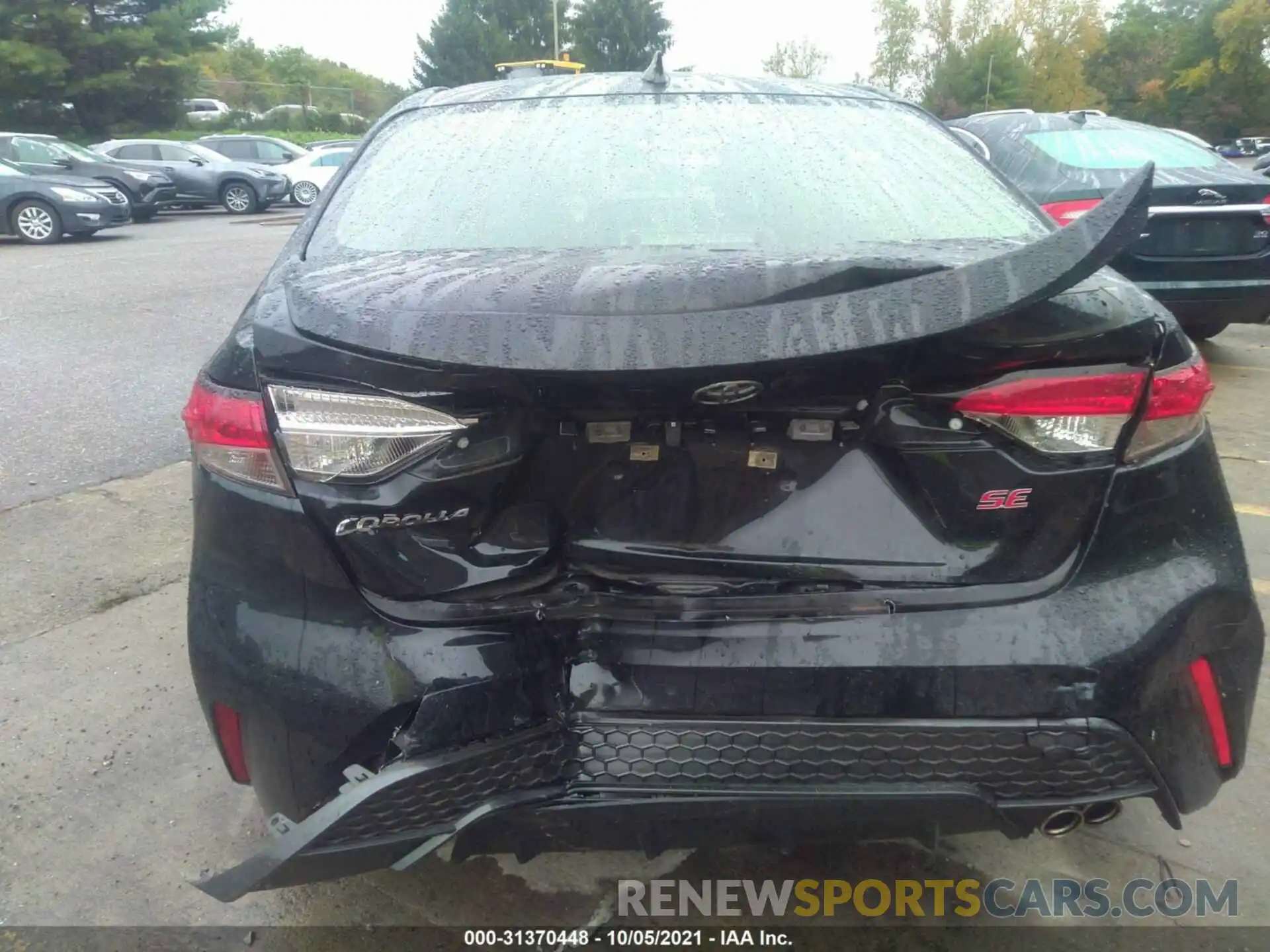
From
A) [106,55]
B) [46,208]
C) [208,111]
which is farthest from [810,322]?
[208,111]

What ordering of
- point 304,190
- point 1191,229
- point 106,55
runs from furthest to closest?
point 106,55
point 304,190
point 1191,229

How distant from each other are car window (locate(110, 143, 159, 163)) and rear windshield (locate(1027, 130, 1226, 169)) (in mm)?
18042

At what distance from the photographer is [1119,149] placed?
22.1 feet

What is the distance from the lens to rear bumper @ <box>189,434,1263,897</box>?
1604 mm

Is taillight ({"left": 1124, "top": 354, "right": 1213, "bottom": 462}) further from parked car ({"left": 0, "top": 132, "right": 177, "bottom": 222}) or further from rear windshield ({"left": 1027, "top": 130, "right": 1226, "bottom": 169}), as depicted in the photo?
parked car ({"left": 0, "top": 132, "right": 177, "bottom": 222})

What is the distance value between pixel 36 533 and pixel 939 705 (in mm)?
3747

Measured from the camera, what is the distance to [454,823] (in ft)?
5.20

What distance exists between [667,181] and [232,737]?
1.51 meters

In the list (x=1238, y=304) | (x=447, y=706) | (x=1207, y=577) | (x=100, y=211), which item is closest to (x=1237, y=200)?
(x=1238, y=304)

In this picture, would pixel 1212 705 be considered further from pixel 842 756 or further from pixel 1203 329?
pixel 1203 329

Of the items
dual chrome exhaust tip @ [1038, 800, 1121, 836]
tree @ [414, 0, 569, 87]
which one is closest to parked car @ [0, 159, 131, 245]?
dual chrome exhaust tip @ [1038, 800, 1121, 836]

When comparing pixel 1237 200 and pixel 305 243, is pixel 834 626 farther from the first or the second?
pixel 1237 200

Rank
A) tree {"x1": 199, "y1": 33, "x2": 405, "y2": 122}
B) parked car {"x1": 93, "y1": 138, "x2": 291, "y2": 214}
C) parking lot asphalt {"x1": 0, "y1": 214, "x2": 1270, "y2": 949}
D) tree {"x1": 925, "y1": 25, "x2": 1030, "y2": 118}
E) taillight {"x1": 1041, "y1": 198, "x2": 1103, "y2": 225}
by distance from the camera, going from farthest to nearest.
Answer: tree {"x1": 925, "y1": 25, "x2": 1030, "y2": 118} < tree {"x1": 199, "y1": 33, "x2": 405, "y2": 122} < parked car {"x1": 93, "y1": 138, "x2": 291, "y2": 214} < taillight {"x1": 1041, "y1": 198, "x2": 1103, "y2": 225} < parking lot asphalt {"x1": 0, "y1": 214, "x2": 1270, "y2": 949}

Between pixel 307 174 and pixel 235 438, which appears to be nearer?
pixel 235 438
